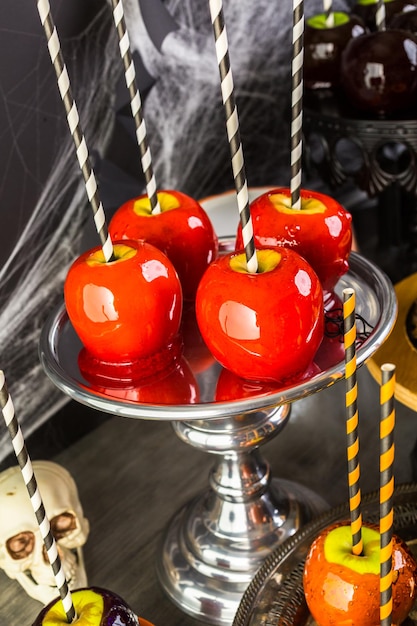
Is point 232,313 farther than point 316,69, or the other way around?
point 316,69

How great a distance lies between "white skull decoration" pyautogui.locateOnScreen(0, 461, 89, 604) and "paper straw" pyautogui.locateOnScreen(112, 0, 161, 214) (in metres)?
0.29

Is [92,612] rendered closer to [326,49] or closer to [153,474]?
[153,474]

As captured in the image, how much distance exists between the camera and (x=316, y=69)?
111cm

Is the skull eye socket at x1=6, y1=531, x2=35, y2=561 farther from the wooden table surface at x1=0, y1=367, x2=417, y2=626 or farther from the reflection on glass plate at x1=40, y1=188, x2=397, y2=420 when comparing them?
the reflection on glass plate at x1=40, y1=188, x2=397, y2=420

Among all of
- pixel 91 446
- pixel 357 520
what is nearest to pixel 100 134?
pixel 91 446

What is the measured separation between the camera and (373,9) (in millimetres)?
1185

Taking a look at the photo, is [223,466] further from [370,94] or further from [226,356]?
[370,94]

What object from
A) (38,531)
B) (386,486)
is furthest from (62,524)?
(386,486)

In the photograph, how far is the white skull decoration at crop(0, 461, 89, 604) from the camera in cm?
79

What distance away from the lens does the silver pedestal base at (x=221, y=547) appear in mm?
833

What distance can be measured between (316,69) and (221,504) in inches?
23.3

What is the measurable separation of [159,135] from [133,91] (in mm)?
376

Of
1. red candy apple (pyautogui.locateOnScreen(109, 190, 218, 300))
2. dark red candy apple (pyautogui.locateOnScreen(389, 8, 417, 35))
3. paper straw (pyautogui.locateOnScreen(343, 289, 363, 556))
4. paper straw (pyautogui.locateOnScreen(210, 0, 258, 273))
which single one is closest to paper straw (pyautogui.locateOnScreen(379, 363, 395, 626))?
paper straw (pyautogui.locateOnScreen(343, 289, 363, 556))

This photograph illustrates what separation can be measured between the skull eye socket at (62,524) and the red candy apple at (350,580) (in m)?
0.27
